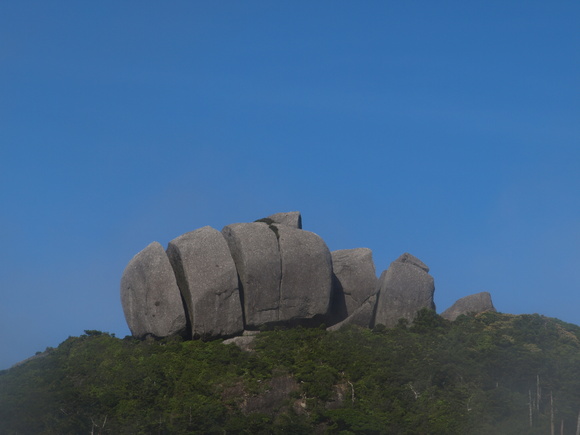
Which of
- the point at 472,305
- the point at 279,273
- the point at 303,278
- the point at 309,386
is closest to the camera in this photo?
the point at 309,386

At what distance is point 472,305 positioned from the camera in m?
60.6

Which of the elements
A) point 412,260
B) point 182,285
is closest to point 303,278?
point 182,285

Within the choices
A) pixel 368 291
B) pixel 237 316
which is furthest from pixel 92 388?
pixel 368 291

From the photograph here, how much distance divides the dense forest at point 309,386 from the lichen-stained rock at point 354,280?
3967 mm

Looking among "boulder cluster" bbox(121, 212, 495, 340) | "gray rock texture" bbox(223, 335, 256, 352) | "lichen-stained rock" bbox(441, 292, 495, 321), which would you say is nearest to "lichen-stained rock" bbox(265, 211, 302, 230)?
"boulder cluster" bbox(121, 212, 495, 340)

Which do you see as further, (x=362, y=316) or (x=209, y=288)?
(x=362, y=316)

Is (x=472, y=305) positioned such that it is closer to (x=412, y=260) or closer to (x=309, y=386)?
(x=412, y=260)

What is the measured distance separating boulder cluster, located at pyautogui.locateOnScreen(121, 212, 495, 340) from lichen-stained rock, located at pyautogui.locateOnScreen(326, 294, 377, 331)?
0.20 feet

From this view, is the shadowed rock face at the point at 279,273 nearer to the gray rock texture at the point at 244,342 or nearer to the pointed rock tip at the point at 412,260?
the gray rock texture at the point at 244,342

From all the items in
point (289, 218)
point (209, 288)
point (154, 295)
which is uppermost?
point (289, 218)

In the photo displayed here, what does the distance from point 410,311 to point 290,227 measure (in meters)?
8.82

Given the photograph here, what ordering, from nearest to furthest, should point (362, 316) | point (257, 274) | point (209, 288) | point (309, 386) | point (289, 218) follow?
point (309, 386)
point (209, 288)
point (257, 274)
point (362, 316)
point (289, 218)

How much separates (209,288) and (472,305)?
20.2 metres

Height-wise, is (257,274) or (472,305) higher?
(257,274)
